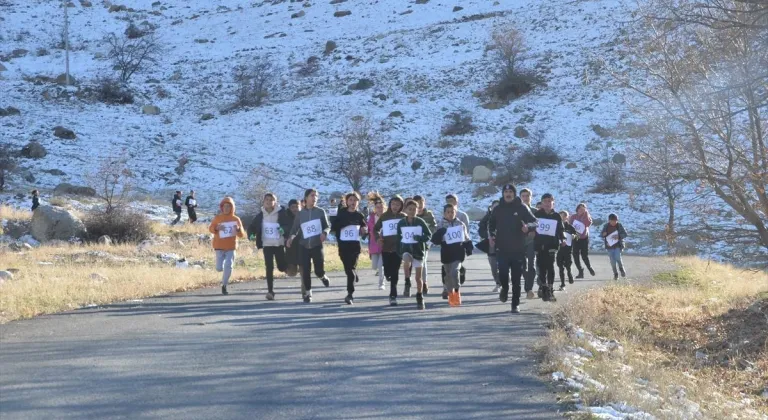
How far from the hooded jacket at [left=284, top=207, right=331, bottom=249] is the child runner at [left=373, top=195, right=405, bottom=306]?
98cm

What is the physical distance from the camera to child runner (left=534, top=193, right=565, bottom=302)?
1399 cm

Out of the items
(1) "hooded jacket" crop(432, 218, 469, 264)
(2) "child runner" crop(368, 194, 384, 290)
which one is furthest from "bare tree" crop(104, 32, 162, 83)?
(1) "hooded jacket" crop(432, 218, 469, 264)

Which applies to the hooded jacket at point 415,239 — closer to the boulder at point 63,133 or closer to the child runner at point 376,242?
the child runner at point 376,242

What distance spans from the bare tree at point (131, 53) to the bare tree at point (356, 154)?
70.9 ft

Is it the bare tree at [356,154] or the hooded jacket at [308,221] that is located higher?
the bare tree at [356,154]

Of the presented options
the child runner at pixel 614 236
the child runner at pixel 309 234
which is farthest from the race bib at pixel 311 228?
the child runner at pixel 614 236

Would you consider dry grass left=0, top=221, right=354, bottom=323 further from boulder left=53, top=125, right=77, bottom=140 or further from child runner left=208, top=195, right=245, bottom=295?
boulder left=53, top=125, right=77, bottom=140

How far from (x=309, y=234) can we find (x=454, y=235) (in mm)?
2432

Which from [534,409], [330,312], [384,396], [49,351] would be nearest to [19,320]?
[49,351]

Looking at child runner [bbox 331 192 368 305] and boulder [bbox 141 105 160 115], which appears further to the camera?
boulder [bbox 141 105 160 115]

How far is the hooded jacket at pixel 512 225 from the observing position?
41.1 feet

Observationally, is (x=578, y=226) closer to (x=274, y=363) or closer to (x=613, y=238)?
(x=613, y=238)

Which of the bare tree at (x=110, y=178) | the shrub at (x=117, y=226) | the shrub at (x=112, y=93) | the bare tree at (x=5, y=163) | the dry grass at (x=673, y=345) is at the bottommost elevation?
the dry grass at (x=673, y=345)

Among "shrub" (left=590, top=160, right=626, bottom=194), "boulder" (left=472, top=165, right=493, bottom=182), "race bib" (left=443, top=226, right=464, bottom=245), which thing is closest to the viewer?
"race bib" (left=443, top=226, right=464, bottom=245)
